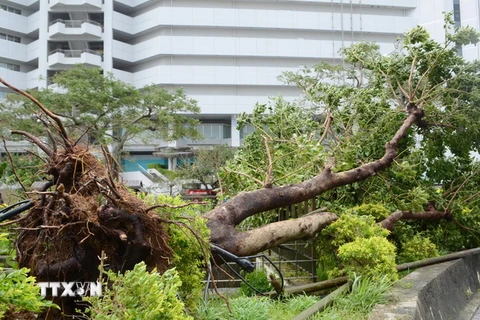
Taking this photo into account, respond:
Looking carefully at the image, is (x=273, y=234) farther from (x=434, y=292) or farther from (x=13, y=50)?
(x=13, y=50)

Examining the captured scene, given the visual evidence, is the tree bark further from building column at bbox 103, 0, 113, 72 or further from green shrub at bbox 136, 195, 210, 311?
building column at bbox 103, 0, 113, 72

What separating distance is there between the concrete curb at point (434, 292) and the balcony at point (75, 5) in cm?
3755

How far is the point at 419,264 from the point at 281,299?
221 cm

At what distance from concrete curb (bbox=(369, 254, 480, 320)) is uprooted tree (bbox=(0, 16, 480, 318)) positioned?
110 cm

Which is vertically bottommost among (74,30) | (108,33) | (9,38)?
(74,30)

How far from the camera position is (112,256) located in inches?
117

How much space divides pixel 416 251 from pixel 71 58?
36143mm

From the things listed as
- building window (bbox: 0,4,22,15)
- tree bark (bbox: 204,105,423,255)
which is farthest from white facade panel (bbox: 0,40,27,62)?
tree bark (bbox: 204,105,423,255)

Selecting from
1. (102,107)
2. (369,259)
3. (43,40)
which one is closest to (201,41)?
(43,40)

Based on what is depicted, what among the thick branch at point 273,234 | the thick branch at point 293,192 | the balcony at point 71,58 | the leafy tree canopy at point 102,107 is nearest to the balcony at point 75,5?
the balcony at point 71,58

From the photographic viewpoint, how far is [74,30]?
119 ft

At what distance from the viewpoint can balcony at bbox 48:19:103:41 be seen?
36094 mm

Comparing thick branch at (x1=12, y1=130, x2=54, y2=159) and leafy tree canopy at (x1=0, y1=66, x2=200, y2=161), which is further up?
leafy tree canopy at (x1=0, y1=66, x2=200, y2=161)

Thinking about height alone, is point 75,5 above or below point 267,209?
above
